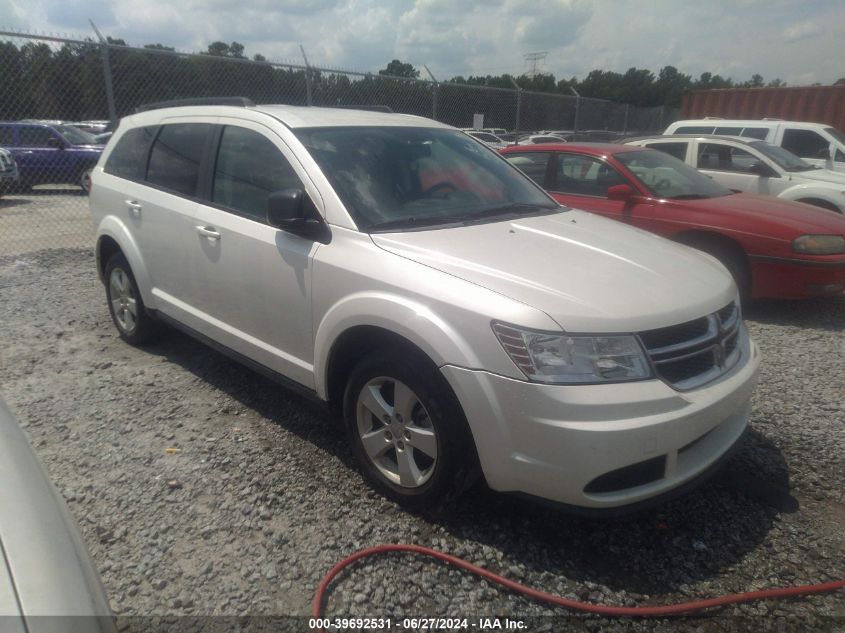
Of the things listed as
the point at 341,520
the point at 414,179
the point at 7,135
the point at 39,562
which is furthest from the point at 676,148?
the point at 7,135

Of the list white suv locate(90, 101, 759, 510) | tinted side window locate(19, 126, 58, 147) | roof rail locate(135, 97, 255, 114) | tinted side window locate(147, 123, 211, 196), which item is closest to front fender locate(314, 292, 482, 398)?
white suv locate(90, 101, 759, 510)

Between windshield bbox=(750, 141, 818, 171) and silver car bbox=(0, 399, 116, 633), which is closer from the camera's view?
silver car bbox=(0, 399, 116, 633)

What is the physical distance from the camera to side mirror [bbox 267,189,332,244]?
3.02 meters

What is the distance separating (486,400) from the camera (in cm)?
241

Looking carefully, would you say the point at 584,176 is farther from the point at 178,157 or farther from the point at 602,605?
the point at 602,605

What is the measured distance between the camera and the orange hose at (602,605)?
91.5 inches

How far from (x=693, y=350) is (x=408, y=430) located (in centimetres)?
125

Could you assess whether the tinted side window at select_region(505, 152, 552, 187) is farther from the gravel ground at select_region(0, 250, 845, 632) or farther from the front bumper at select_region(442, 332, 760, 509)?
the front bumper at select_region(442, 332, 760, 509)

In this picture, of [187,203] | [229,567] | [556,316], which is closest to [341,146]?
[187,203]

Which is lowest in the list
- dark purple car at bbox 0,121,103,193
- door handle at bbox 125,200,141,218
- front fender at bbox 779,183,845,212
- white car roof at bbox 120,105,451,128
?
dark purple car at bbox 0,121,103,193

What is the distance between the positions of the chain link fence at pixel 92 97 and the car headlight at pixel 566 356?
474 centimetres

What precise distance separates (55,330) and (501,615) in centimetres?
464

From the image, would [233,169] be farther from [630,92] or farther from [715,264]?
[630,92]

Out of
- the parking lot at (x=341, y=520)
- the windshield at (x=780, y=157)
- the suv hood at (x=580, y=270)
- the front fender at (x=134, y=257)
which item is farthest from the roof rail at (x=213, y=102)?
the windshield at (x=780, y=157)
